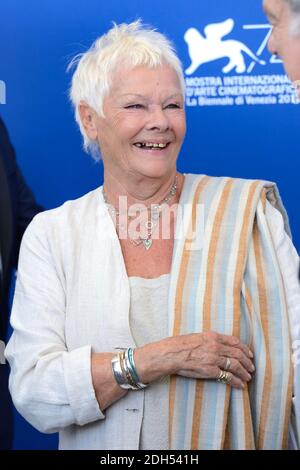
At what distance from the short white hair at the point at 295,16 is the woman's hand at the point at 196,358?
70cm

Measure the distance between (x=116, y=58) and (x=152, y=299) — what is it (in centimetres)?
58

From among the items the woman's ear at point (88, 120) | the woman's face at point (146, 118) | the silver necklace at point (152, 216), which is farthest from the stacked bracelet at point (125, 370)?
the woman's ear at point (88, 120)

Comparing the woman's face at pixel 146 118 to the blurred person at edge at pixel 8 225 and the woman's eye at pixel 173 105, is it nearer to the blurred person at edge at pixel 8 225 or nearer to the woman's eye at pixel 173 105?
the woman's eye at pixel 173 105

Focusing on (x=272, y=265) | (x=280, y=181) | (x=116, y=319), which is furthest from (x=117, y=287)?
(x=280, y=181)

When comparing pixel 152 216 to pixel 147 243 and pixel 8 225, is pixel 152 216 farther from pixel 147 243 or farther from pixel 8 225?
pixel 8 225

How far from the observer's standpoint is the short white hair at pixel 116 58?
204 cm

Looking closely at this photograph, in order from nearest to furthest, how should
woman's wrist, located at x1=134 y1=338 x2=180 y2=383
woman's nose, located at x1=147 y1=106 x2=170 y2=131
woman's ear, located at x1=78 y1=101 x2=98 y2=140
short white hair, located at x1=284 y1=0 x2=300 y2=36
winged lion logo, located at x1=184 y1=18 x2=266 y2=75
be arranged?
short white hair, located at x1=284 y1=0 x2=300 y2=36, woman's wrist, located at x1=134 y1=338 x2=180 y2=383, woman's nose, located at x1=147 y1=106 x2=170 y2=131, woman's ear, located at x1=78 y1=101 x2=98 y2=140, winged lion logo, located at x1=184 y1=18 x2=266 y2=75

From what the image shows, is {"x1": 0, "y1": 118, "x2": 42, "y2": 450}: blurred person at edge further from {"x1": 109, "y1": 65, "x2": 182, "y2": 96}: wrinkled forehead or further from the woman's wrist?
the woman's wrist

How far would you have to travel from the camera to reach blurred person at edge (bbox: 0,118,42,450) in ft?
8.12

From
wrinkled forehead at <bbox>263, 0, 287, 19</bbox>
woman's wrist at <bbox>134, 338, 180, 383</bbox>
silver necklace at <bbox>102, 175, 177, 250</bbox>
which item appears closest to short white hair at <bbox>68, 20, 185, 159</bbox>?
silver necklace at <bbox>102, 175, 177, 250</bbox>

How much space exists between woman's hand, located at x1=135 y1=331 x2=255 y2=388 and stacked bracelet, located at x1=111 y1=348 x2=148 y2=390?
0.04 feet

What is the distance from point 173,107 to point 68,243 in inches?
16.4

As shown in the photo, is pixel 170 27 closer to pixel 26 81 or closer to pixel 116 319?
pixel 26 81
